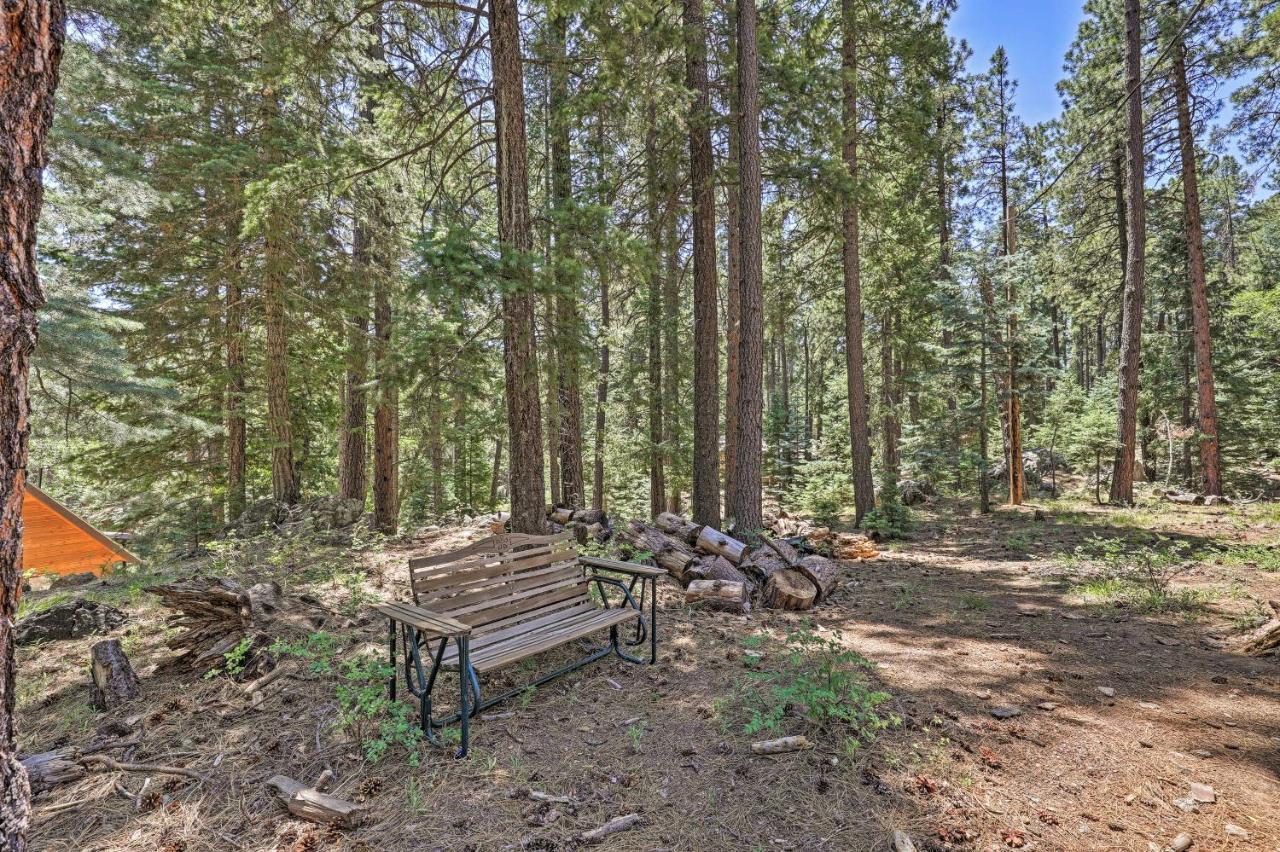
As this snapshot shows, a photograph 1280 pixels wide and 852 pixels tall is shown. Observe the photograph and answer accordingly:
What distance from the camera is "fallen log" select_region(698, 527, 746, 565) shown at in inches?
253

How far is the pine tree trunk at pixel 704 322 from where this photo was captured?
7852 millimetres

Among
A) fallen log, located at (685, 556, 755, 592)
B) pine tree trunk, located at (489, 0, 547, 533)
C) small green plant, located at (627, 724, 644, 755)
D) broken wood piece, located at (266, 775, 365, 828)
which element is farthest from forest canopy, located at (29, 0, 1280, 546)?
broken wood piece, located at (266, 775, 365, 828)

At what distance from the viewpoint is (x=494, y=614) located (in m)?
3.85

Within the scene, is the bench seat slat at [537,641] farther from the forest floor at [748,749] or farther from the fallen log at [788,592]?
the fallen log at [788,592]

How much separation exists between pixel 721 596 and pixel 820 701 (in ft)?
8.11

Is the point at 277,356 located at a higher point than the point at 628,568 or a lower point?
higher

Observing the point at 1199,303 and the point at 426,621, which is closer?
the point at 426,621

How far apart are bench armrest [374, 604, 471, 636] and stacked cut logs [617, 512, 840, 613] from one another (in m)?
3.06

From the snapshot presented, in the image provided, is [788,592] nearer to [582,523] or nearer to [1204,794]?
[582,523]

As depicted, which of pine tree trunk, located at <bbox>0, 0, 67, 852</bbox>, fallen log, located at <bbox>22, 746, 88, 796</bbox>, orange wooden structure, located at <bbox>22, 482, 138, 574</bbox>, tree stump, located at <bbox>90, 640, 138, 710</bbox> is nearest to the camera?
pine tree trunk, located at <bbox>0, 0, 67, 852</bbox>

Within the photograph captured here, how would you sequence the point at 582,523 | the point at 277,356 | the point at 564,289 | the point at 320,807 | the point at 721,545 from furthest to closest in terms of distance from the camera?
the point at 277,356 → the point at 582,523 → the point at 721,545 → the point at 564,289 → the point at 320,807

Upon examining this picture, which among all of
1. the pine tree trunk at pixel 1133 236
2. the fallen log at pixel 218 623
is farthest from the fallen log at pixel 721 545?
the pine tree trunk at pixel 1133 236

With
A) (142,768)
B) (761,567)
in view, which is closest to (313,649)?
(142,768)

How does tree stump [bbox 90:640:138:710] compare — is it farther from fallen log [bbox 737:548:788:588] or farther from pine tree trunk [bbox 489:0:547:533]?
fallen log [bbox 737:548:788:588]
